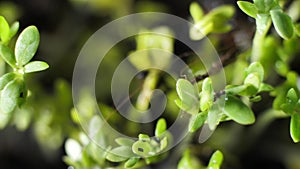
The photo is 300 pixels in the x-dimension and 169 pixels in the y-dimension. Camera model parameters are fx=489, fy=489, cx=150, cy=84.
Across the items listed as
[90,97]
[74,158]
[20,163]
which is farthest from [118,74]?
[20,163]

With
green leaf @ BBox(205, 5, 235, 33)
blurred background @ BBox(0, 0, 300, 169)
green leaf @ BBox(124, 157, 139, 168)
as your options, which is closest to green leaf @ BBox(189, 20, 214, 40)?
green leaf @ BBox(205, 5, 235, 33)

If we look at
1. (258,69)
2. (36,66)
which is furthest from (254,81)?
(36,66)

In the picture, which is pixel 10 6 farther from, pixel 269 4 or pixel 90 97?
pixel 269 4

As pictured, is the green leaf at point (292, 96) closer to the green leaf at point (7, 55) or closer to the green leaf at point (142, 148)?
the green leaf at point (142, 148)

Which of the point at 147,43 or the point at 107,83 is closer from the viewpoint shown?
the point at 147,43

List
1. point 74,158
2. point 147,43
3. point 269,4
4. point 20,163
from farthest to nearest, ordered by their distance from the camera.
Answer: point 20,163 → point 147,43 → point 74,158 → point 269,4

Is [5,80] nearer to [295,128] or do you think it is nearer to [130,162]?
[130,162]
